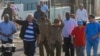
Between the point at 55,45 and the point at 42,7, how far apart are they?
6739 mm

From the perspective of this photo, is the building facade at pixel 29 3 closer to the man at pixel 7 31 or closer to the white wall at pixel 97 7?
the white wall at pixel 97 7

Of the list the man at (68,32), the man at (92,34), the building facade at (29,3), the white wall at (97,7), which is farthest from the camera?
the white wall at (97,7)

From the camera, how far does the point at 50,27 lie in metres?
15.0

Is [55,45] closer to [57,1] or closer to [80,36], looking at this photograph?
[80,36]

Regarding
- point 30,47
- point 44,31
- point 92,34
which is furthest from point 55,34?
point 92,34

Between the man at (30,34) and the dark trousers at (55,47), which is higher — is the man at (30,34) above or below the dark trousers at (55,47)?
above

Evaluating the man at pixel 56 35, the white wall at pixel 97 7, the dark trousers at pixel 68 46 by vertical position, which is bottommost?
the white wall at pixel 97 7

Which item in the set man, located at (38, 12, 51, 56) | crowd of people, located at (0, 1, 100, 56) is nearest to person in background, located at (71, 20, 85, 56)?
crowd of people, located at (0, 1, 100, 56)

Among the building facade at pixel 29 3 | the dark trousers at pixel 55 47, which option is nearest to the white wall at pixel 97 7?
the building facade at pixel 29 3

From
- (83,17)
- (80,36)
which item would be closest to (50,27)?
(80,36)

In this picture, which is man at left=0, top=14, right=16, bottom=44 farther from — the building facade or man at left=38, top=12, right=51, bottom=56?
the building facade

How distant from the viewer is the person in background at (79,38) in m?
14.4

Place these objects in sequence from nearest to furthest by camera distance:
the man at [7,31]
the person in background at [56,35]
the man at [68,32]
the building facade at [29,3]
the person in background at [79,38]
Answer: the person in background at [79,38] → the man at [7,31] → the person in background at [56,35] → the man at [68,32] → the building facade at [29,3]

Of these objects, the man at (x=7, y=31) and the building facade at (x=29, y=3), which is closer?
the man at (x=7, y=31)
